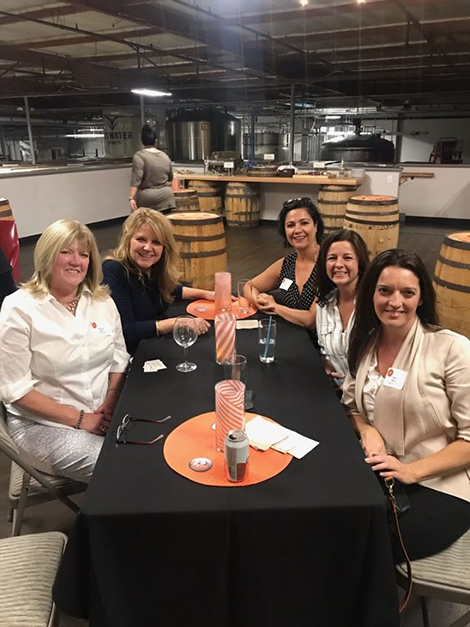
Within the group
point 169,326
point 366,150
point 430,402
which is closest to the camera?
point 430,402

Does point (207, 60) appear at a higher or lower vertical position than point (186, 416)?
higher

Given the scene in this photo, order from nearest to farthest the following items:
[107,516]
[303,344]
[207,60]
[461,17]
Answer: [107,516] < [303,344] < [461,17] < [207,60]

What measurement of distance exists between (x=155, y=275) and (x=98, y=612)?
64.5 inches

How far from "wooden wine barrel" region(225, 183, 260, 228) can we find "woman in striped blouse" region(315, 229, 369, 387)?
20.4 ft

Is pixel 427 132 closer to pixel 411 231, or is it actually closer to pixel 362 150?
pixel 362 150

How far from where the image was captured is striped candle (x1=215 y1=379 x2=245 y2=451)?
1360 mm

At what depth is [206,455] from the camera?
1.38 m

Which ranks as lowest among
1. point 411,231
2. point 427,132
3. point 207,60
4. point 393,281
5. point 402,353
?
point 411,231

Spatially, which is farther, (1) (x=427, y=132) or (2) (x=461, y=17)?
(1) (x=427, y=132)

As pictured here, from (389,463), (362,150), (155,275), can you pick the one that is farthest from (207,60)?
(389,463)

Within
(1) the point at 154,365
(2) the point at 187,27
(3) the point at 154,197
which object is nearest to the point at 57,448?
(1) the point at 154,365

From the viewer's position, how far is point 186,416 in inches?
62.0

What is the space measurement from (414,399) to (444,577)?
50 centimetres

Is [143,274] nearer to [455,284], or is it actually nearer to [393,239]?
[455,284]
